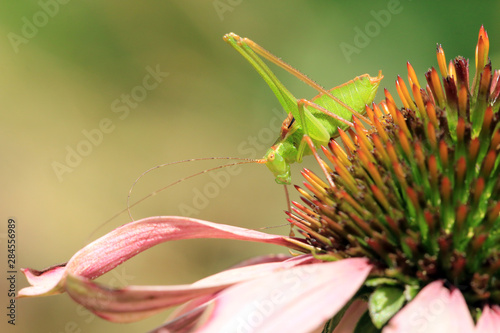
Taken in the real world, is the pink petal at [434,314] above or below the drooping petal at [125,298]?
below

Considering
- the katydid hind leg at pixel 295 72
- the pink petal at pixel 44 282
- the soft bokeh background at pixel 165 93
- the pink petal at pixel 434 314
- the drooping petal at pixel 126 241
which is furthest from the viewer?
the soft bokeh background at pixel 165 93

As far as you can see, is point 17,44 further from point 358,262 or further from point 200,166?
point 358,262

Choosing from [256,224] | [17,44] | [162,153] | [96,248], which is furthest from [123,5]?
[96,248]

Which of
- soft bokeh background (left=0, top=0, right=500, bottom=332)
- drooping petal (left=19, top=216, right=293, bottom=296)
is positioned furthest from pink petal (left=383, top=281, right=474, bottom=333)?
soft bokeh background (left=0, top=0, right=500, bottom=332)

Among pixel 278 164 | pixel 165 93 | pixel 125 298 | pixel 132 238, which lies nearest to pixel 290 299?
pixel 125 298

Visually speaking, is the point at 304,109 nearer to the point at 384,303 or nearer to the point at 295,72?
the point at 295,72

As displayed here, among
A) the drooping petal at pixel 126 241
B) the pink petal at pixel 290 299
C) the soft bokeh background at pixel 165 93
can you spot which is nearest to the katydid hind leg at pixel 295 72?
the drooping petal at pixel 126 241

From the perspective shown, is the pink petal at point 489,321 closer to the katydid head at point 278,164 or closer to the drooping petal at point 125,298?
the drooping petal at point 125,298

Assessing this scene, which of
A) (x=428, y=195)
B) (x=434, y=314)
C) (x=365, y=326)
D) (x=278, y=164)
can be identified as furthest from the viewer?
(x=278, y=164)
